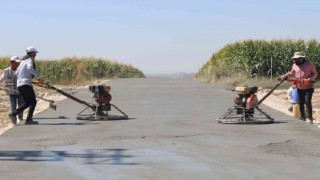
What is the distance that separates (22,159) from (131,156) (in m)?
1.61

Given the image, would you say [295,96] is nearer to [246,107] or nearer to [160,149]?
[246,107]

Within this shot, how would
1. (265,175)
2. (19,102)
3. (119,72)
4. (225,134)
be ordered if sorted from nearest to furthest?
(265,175) < (225,134) < (19,102) < (119,72)

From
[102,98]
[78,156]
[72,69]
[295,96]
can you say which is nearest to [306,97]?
[295,96]

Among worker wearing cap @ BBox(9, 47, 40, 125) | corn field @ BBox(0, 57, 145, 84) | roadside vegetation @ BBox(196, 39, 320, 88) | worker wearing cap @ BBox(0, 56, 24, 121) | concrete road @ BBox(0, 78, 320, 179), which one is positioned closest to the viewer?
concrete road @ BBox(0, 78, 320, 179)

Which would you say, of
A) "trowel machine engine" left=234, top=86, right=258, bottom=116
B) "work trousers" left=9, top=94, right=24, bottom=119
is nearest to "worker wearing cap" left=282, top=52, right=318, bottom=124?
"trowel machine engine" left=234, top=86, right=258, bottom=116

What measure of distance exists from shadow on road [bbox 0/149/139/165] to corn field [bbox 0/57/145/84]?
42.9 metres

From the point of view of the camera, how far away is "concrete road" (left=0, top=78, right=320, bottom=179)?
834 cm

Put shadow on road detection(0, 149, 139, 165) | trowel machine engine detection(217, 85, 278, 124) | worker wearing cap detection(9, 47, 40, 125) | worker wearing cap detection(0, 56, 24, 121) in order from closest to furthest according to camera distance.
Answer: shadow on road detection(0, 149, 139, 165) < trowel machine engine detection(217, 85, 278, 124) < worker wearing cap detection(9, 47, 40, 125) < worker wearing cap detection(0, 56, 24, 121)

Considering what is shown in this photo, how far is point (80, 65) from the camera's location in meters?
59.3

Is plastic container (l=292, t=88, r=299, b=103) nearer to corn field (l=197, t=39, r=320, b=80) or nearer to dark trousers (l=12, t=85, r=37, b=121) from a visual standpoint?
dark trousers (l=12, t=85, r=37, b=121)

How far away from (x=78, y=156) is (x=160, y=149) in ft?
4.66

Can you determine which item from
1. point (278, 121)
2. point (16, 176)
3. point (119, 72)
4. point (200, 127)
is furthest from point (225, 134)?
point (119, 72)

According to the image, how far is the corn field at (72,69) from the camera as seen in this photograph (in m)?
56.1

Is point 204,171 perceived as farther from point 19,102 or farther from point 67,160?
point 19,102
